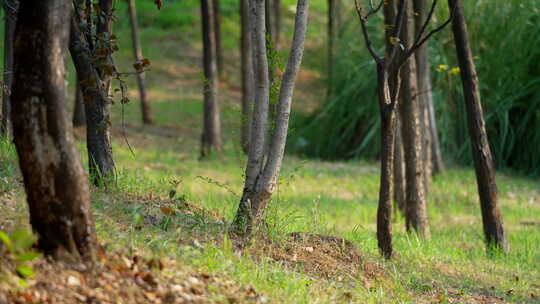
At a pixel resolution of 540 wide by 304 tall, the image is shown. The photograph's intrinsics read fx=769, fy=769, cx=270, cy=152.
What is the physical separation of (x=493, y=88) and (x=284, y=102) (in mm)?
9120

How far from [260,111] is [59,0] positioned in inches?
75.4

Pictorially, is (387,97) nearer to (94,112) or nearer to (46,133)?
(94,112)

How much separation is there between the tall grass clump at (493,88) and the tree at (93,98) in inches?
321

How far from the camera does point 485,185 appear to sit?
739 centimetres

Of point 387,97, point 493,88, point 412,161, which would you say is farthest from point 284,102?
point 493,88

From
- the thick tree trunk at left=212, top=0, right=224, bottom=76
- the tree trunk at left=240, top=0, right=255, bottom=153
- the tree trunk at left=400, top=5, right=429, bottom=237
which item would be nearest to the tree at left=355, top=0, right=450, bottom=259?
the tree trunk at left=400, top=5, right=429, bottom=237

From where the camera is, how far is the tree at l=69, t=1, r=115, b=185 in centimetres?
563

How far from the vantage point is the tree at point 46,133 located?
146 inches

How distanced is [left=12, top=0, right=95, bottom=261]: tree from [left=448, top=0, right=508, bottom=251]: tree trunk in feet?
14.9

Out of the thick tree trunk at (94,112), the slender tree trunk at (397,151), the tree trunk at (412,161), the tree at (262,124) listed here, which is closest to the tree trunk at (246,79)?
the slender tree trunk at (397,151)

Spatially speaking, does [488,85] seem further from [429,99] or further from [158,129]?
[158,129]

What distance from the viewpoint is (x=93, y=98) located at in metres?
5.87

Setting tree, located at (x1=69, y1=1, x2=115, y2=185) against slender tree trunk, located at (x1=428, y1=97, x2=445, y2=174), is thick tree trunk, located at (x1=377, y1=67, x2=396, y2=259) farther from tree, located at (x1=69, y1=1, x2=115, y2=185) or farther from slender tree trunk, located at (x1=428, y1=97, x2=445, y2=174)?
slender tree trunk, located at (x1=428, y1=97, x2=445, y2=174)

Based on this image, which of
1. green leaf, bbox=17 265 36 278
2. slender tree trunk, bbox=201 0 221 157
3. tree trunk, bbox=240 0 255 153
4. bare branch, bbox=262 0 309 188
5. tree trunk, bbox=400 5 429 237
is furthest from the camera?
tree trunk, bbox=240 0 255 153
